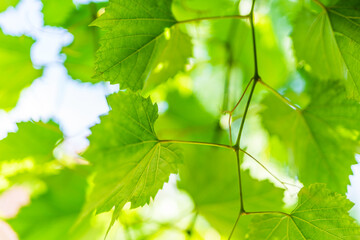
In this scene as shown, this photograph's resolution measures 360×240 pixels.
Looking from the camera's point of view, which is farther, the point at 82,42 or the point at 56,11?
the point at 82,42

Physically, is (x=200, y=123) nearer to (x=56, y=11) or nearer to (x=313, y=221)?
(x=56, y=11)

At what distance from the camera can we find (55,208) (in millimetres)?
928

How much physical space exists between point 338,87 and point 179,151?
327 millimetres

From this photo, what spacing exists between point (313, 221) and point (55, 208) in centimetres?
64

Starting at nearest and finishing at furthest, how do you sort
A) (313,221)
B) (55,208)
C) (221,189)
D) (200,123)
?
(313,221) → (221,189) → (55,208) → (200,123)

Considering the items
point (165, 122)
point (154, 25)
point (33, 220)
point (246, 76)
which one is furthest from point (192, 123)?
point (154, 25)

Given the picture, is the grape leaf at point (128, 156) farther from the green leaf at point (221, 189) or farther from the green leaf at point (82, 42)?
the green leaf at point (82, 42)

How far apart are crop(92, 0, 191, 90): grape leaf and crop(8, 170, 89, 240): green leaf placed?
46 centimetres

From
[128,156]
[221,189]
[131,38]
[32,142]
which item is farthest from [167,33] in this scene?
[32,142]

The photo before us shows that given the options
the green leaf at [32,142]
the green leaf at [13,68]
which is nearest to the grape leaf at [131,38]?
the green leaf at [32,142]

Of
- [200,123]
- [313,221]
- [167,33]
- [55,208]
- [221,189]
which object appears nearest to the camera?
[313,221]

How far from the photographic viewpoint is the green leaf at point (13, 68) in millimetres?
936

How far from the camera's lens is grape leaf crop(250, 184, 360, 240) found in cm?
49

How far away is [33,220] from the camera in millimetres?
914
